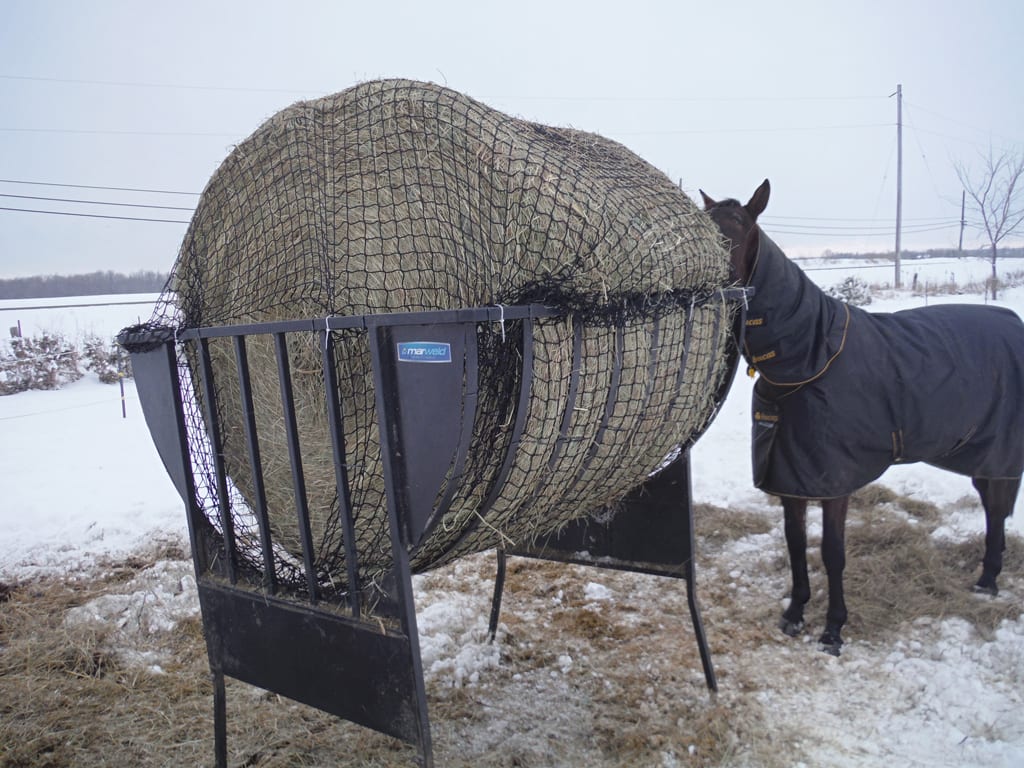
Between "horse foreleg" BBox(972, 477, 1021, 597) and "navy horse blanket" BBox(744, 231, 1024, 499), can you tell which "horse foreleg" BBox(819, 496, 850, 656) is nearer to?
"navy horse blanket" BBox(744, 231, 1024, 499)

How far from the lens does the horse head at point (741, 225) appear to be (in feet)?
10.5

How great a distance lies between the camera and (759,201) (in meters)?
3.41

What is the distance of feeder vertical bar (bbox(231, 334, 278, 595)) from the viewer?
2078 mm

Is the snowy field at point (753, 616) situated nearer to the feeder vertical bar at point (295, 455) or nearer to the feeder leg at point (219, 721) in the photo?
the feeder leg at point (219, 721)

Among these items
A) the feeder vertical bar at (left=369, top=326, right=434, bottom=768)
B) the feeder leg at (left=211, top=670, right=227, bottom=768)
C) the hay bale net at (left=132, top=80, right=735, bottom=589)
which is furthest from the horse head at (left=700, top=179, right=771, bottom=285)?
the feeder leg at (left=211, top=670, right=227, bottom=768)

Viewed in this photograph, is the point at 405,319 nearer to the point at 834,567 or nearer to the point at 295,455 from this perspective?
the point at 295,455

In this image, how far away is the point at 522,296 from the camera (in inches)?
72.4

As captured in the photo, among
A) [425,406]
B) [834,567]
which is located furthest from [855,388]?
[425,406]

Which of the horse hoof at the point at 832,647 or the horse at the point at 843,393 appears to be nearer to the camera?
the horse at the point at 843,393

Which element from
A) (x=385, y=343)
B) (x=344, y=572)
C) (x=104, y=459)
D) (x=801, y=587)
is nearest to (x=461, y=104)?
(x=385, y=343)

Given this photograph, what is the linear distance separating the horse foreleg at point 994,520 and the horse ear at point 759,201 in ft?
7.01

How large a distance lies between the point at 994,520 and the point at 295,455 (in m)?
3.97

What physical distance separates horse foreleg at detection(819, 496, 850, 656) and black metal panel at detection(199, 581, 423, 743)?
8.06 ft

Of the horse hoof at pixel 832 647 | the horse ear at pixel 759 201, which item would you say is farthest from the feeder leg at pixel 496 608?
the horse ear at pixel 759 201
